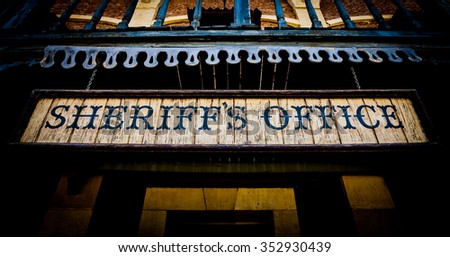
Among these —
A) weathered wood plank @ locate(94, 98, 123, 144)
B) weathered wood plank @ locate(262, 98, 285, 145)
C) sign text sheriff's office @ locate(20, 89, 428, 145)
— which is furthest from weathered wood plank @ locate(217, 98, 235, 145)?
weathered wood plank @ locate(94, 98, 123, 144)

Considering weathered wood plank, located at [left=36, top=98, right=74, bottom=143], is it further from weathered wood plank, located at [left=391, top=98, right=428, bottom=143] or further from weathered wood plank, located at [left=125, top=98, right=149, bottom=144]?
weathered wood plank, located at [left=391, top=98, right=428, bottom=143]

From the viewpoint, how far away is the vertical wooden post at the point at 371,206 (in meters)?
3.06

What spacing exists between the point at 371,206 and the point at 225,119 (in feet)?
8.87

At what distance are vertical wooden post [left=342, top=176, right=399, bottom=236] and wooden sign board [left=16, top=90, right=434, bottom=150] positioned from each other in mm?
1913

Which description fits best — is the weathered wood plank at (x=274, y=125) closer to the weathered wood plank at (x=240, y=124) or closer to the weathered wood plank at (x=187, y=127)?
the weathered wood plank at (x=240, y=124)

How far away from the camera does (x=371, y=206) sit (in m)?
3.28

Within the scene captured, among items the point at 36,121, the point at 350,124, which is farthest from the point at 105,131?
the point at 350,124

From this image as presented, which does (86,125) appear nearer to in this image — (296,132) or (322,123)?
(296,132)

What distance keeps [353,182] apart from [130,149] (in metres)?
3.17

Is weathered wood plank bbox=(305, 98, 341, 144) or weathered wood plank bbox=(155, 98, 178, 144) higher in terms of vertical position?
weathered wood plank bbox=(305, 98, 341, 144)

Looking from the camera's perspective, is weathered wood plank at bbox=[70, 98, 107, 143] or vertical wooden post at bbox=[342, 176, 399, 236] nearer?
weathered wood plank at bbox=[70, 98, 107, 143]

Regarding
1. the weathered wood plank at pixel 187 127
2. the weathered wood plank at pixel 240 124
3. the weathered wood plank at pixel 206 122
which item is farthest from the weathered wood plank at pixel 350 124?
the weathered wood plank at pixel 187 127

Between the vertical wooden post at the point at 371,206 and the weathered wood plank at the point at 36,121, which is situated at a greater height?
the weathered wood plank at the point at 36,121

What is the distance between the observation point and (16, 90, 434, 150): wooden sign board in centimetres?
162
